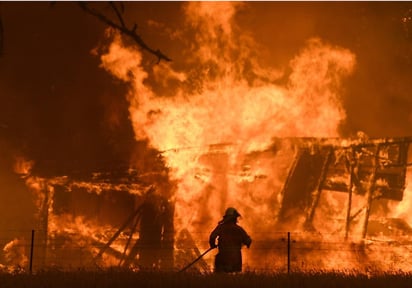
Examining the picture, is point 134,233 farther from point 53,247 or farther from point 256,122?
point 256,122

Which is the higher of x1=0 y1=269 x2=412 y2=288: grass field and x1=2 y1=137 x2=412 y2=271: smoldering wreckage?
x1=2 y1=137 x2=412 y2=271: smoldering wreckage

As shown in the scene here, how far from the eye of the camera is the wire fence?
16172 mm

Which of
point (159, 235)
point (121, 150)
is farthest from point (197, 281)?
point (121, 150)

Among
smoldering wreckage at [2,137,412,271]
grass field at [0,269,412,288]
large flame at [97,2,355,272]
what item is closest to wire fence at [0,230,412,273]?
smoldering wreckage at [2,137,412,271]

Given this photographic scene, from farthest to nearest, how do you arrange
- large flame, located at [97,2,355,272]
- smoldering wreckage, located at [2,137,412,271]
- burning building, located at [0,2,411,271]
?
large flame, located at [97,2,355,272]
burning building, located at [0,2,411,271]
smoldering wreckage, located at [2,137,412,271]

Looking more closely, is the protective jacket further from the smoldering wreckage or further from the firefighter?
the smoldering wreckage

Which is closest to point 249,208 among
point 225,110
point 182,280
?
point 225,110

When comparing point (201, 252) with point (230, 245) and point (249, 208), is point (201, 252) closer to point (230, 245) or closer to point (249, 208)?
point (249, 208)

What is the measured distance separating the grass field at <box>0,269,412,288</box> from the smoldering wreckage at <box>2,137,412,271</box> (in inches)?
291

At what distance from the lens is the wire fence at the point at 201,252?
53.1 ft

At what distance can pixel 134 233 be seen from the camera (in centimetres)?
1700

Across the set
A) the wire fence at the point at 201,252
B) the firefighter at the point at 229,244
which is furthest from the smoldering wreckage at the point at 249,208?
the firefighter at the point at 229,244

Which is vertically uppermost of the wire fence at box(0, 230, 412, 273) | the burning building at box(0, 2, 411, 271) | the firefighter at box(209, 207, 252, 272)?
the burning building at box(0, 2, 411, 271)

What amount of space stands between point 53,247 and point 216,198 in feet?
14.7
